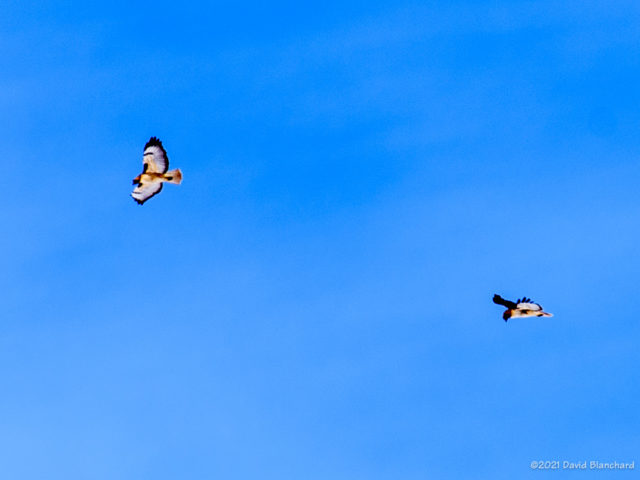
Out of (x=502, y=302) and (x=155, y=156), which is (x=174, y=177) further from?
(x=502, y=302)

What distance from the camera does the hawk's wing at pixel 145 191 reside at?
50.5m

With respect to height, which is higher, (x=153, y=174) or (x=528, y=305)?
(x=153, y=174)

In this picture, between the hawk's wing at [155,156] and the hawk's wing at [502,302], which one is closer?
the hawk's wing at [502,302]

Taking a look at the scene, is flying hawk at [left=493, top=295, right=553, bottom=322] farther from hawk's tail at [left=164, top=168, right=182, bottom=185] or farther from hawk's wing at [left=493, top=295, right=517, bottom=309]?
hawk's tail at [left=164, top=168, right=182, bottom=185]

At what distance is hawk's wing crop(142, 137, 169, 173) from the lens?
162ft

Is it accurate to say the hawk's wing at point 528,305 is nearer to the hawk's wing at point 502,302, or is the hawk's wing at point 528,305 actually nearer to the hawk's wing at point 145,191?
the hawk's wing at point 502,302

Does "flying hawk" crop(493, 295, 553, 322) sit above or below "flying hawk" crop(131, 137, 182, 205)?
below

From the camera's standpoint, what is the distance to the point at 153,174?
50.1 m

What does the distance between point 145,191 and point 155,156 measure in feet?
8.08

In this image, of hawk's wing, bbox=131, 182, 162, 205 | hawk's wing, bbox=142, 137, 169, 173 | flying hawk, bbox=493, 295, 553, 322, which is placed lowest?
flying hawk, bbox=493, 295, 553, 322

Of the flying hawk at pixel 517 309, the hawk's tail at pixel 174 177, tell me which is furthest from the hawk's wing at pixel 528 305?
the hawk's tail at pixel 174 177

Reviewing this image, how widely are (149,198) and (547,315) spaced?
2252 cm

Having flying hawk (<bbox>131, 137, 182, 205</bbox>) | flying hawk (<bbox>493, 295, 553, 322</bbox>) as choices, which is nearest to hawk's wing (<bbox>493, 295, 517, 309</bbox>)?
flying hawk (<bbox>493, 295, 553, 322</bbox>)

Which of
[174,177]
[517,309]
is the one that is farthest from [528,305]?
[174,177]
